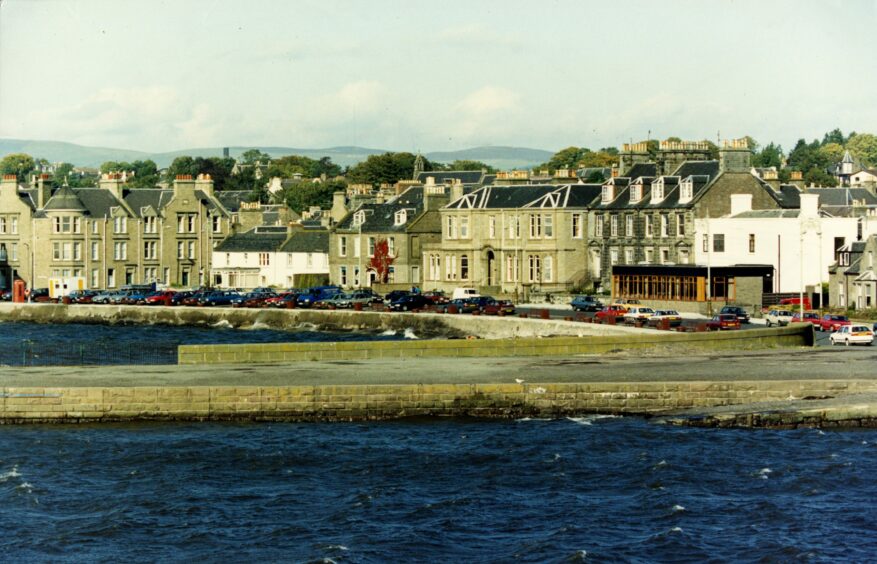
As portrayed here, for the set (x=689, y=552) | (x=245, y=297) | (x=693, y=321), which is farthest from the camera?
(x=245, y=297)

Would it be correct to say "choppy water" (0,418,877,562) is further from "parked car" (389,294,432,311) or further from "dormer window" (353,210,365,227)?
"dormer window" (353,210,365,227)

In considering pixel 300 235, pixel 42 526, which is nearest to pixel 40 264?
pixel 300 235

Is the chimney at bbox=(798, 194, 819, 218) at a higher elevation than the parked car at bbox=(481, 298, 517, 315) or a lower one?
higher

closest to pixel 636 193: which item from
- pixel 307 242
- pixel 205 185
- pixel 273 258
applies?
pixel 307 242

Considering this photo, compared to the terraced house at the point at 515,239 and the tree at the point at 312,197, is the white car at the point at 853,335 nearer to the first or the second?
the terraced house at the point at 515,239

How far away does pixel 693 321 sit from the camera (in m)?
83.4

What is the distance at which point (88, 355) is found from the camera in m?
73.1

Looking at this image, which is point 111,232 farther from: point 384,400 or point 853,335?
point 384,400

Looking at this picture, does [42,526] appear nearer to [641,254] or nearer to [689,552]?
[689,552]

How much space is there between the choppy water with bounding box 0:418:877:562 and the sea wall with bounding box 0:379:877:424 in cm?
87

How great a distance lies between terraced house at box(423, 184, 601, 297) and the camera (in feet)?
359

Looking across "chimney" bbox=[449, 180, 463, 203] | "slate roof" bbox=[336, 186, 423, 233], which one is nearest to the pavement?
"chimney" bbox=[449, 180, 463, 203]

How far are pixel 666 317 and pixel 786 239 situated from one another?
793 inches

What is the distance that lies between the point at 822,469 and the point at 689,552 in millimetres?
9756
